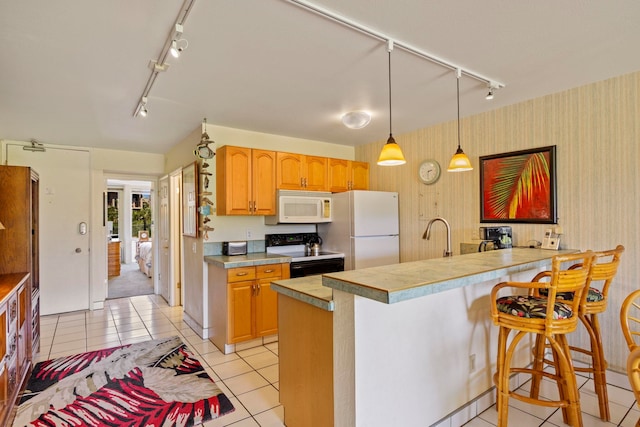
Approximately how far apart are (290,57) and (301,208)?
206cm

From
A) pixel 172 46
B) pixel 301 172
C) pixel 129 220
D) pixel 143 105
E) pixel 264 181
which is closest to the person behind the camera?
pixel 172 46

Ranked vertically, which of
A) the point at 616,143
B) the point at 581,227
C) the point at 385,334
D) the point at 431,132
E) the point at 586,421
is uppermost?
the point at 431,132

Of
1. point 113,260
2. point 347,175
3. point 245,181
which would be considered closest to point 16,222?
point 245,181

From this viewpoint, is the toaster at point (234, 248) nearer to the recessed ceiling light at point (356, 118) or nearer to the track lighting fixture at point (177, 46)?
the recessed ceiling light at point (356, 118)

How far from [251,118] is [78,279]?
370cm

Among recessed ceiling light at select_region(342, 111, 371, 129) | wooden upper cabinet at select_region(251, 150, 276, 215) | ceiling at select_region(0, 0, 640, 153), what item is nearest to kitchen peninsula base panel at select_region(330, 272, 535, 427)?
ceiling at select_region(0, 0, 640, 153)

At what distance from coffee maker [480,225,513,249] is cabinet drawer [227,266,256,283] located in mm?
2408

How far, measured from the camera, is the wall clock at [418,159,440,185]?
3.95 m

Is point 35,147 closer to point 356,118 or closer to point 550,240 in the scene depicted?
point 356,118

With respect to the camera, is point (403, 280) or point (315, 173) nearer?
point (403, 280)

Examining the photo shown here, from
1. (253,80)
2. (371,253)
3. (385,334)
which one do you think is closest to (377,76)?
(253,80)

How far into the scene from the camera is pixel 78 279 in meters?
4.84

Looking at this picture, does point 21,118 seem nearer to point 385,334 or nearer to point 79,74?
point 79,74

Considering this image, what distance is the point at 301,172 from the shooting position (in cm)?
419
